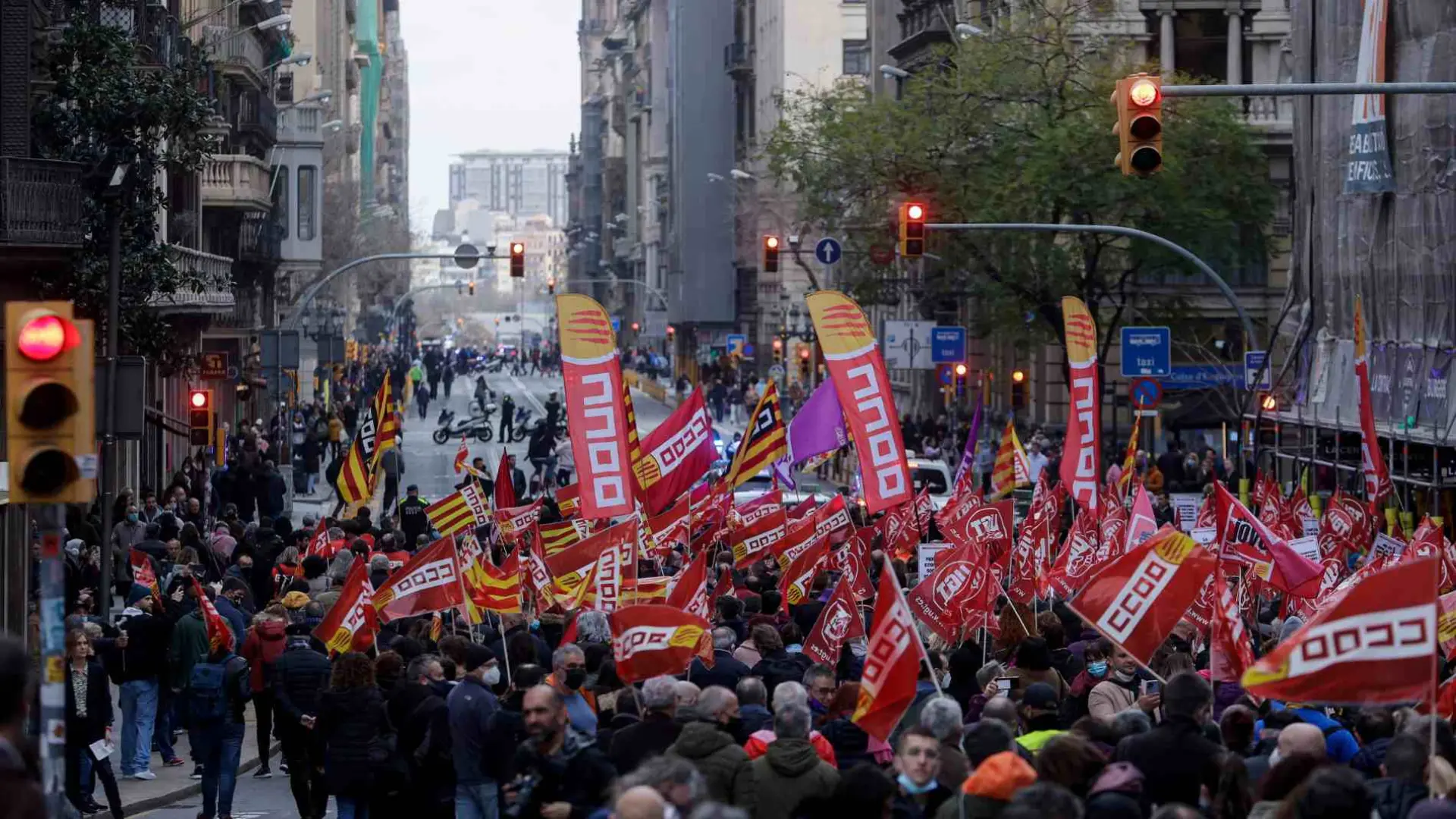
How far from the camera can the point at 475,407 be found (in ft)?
238

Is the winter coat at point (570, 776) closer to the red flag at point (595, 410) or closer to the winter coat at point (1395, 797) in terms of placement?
the winter coat at point (1395, 797)

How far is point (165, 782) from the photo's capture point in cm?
1692

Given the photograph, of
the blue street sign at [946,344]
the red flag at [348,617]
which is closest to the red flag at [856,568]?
the red flag at [348,617]

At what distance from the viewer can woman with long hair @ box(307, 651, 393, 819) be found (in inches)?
491

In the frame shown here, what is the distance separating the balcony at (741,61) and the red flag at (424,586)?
92.7 metres

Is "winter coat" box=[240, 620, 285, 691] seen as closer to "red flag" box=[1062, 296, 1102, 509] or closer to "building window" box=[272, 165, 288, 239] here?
"red flag" box=[1062, 296, 1102, 509]

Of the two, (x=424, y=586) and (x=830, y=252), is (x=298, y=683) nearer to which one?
(x=424, y=586)

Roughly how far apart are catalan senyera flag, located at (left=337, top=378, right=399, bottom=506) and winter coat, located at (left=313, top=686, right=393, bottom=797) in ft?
51.7

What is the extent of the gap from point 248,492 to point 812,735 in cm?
2570

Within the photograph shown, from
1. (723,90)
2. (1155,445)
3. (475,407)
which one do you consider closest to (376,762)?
(1155,445)

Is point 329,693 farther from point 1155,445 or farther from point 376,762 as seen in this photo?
point 1155,445

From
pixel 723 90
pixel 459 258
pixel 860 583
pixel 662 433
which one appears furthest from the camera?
pixel 723 90

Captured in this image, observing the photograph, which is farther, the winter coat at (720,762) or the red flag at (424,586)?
the red flag at (424,586)

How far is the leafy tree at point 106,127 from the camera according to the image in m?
25.9
